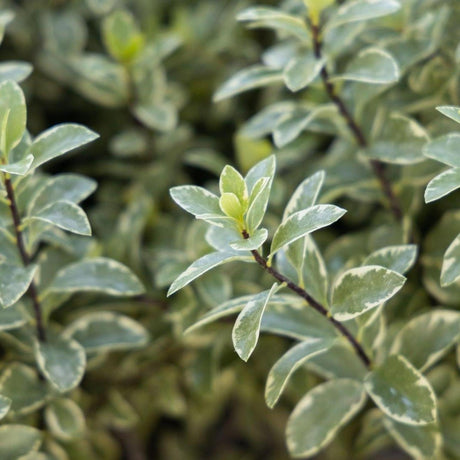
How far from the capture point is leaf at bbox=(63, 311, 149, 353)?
1.04 m

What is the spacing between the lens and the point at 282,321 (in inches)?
37.4

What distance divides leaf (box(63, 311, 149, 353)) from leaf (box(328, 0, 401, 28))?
549mm

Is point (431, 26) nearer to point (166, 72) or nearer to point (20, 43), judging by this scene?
point (166, 72)

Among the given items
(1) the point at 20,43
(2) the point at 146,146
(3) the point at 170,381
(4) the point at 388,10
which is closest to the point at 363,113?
(4) the point at 388,10

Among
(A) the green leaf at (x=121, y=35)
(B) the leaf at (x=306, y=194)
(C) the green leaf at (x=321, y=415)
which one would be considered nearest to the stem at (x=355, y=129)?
(B) the leaf at (x=306, y=194)

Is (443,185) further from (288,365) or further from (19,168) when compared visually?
(19,168)

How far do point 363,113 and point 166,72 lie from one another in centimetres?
52

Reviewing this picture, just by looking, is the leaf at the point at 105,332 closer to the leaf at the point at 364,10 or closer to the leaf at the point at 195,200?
the leaf at the point at 195,200

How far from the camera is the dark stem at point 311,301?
76 centimetres

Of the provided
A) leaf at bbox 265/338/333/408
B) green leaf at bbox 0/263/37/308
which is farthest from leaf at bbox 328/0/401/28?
green leaf at bbox 0/263/37/308

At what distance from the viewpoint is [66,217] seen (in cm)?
84

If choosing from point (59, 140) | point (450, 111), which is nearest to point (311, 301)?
point (450, 111)

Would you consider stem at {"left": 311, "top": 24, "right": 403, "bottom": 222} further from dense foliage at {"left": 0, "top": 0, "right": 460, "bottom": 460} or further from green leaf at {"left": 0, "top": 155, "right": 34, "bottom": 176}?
green leaf at {"left": 0, "top": 155, "right": 34, "bottom": 176}

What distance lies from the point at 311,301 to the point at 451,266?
0.17 meters
